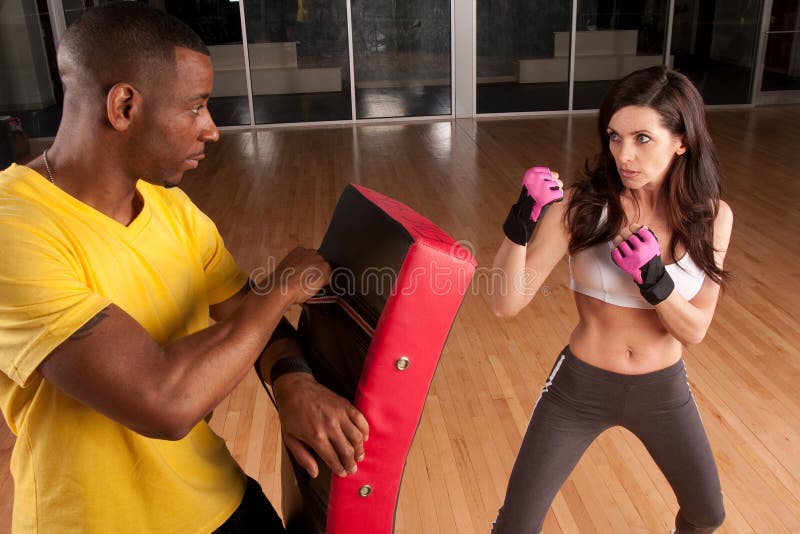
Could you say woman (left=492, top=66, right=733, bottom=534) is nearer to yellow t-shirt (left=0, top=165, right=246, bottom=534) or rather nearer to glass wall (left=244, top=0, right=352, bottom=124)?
yellow t-shirt (left=0, top=165, right=246, bottom=534)

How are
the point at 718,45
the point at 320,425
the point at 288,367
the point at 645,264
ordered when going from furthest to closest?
the point at 718,45 < the point at 645,264 < the point at 288,367 < the point at 320,425

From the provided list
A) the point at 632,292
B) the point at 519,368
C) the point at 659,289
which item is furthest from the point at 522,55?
the point at 659,289

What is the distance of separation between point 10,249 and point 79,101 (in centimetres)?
24

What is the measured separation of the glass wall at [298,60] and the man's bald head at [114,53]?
8371mm

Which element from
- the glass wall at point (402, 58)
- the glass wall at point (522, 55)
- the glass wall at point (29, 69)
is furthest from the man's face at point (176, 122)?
the glass wall at point (522, 55)

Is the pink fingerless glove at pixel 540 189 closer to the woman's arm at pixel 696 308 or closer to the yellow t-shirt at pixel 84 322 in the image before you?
the woman's arm at pixel 696 308

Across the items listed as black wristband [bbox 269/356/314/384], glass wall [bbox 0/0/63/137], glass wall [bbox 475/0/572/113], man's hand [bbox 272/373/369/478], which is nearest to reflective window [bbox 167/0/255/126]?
glass wall [bbox 0/0/63/137]

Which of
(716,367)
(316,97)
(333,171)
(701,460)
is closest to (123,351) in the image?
(701,460)

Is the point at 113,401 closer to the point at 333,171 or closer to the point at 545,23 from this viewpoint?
the point at 333,171

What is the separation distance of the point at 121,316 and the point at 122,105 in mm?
297

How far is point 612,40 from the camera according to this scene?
9688mm

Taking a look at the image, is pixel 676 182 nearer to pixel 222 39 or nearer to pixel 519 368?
pixel 519 368

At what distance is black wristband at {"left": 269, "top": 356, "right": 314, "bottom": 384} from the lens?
3.63 feet

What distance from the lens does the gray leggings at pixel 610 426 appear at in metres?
1.75
